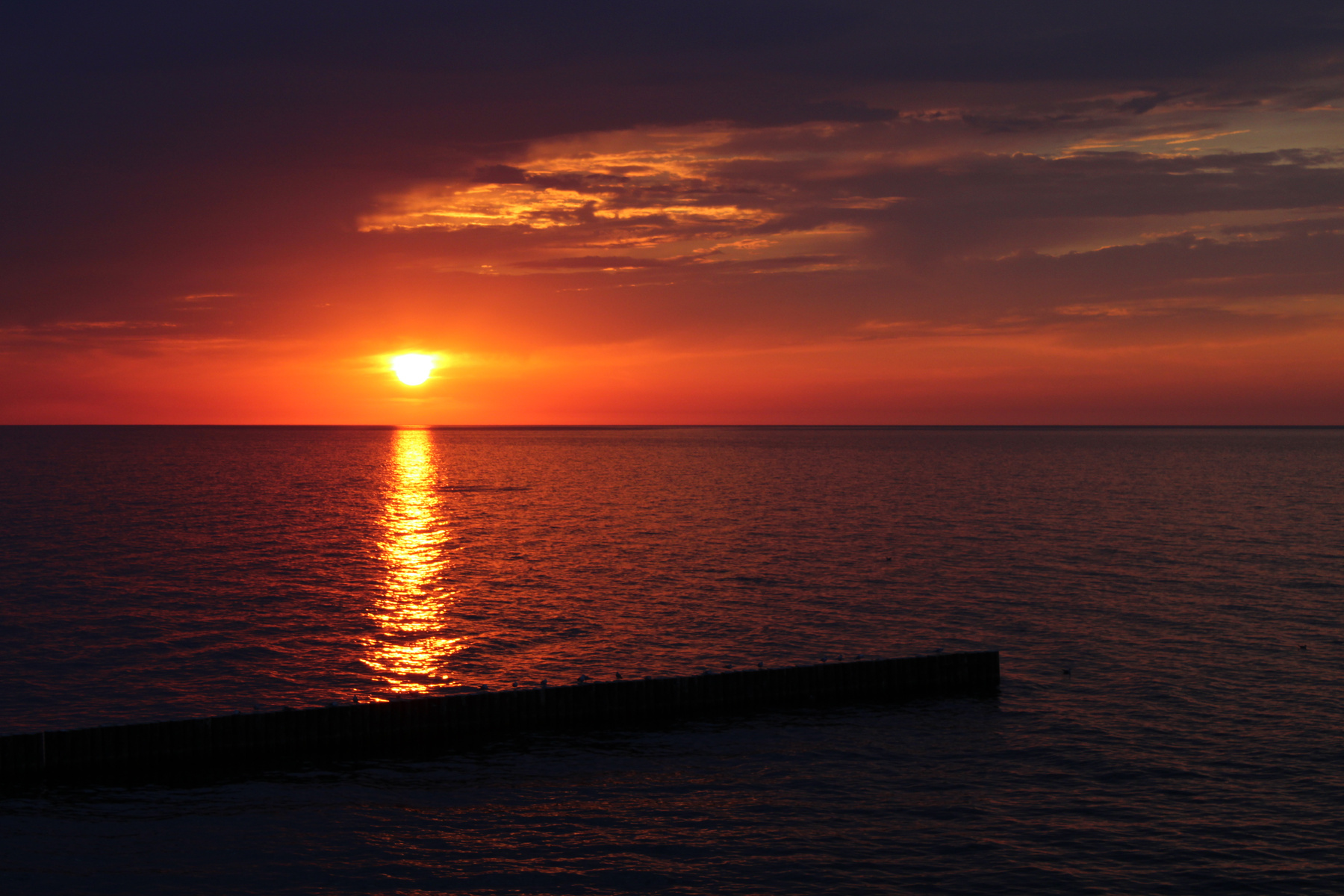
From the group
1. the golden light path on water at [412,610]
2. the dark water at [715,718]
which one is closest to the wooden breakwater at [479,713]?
the dark water at [715,718]

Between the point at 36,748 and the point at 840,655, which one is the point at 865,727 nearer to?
the point at 840,655

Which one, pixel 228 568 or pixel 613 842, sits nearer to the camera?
pixel 613 842

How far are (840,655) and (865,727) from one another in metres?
8.10

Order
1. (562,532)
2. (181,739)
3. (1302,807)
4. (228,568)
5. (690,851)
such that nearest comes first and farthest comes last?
(690,851), (1302,807), (181,739), (228,568), (562,532)

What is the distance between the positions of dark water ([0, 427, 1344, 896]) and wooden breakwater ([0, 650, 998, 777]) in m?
1.21

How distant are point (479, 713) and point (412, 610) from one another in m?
23.0

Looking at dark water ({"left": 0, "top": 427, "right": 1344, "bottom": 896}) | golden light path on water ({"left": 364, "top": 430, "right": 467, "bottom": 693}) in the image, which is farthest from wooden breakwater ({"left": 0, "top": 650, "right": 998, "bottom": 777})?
golden light path on water ({"left": 364, "top": 430, "right": 467, "bottom": 693})

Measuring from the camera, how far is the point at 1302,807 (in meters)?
29.0

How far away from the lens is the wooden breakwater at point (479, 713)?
103 ft

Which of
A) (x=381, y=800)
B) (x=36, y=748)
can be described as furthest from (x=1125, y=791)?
(x=36, y=748)

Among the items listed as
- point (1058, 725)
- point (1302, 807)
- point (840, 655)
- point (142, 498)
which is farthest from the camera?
point (142, 498)

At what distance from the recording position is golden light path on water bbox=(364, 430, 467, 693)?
143 feet

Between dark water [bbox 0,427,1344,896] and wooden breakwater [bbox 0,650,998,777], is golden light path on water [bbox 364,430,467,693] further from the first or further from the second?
wooden breakwater [bbox 0,650,998,777]

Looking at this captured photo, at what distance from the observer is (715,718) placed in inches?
1489
